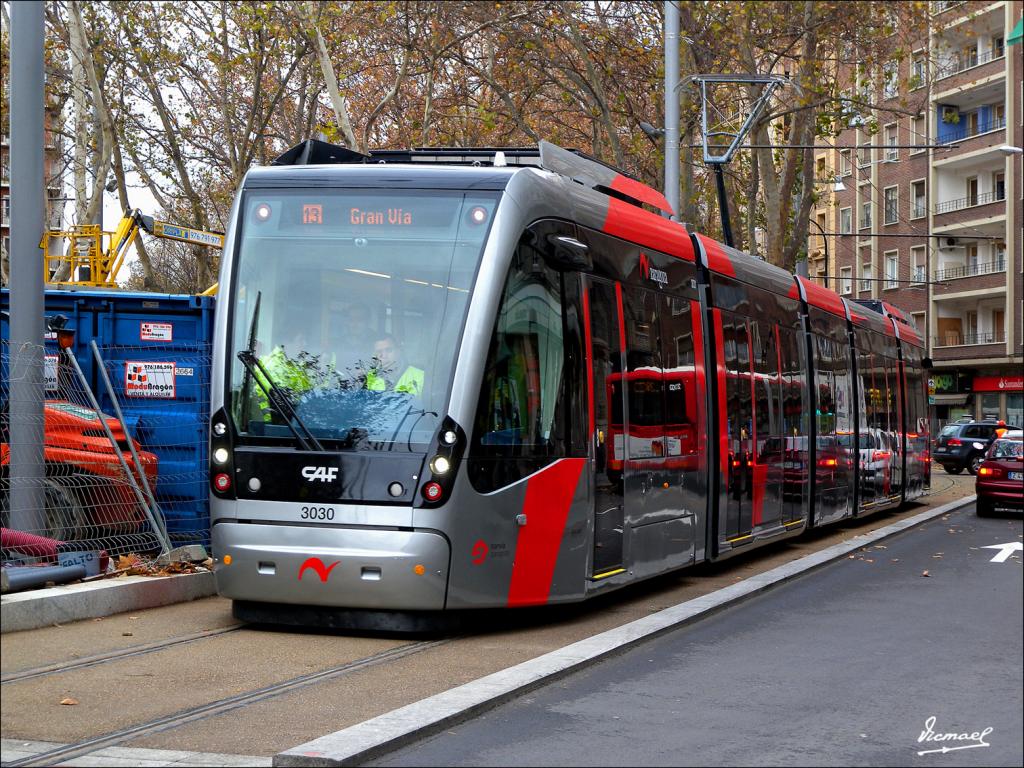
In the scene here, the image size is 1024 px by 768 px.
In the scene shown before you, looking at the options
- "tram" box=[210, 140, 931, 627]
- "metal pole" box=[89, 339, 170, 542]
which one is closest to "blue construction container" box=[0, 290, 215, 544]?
"metal pole" box=[89, 339, 170, 542]

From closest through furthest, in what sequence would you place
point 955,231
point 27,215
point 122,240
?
point 27,215
point 122,240
point 955,231

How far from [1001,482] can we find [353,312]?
60.2 feet

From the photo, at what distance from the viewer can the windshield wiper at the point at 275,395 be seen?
378 inches

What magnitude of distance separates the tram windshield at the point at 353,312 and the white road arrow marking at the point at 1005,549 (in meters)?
8.55

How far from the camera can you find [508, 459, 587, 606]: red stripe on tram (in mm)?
9820

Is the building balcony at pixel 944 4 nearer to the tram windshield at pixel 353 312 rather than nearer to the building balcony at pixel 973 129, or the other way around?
the tram windshield at pixel 353 312

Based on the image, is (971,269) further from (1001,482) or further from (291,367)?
(291,367)

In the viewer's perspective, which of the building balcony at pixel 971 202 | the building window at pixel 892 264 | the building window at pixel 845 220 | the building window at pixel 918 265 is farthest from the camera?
the building window at pixel 845 220

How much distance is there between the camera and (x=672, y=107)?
22.6 metres

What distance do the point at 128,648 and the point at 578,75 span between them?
22.7 m

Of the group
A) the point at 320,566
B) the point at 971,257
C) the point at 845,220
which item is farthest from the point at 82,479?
the point at 845,220

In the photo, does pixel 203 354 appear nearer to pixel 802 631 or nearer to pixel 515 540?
pixel 515 540

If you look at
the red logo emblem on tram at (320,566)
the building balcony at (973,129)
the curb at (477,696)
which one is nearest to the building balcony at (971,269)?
the building balcony at (973,129)

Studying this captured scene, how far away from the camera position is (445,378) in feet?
30.8
